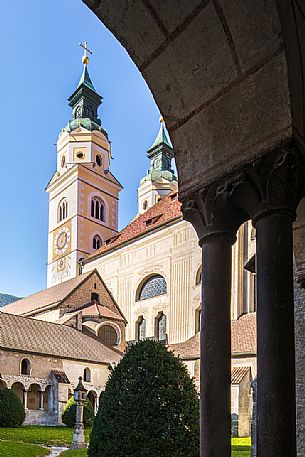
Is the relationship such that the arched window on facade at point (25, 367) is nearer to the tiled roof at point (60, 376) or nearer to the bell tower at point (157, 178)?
the tiled roof at point (60, 376)

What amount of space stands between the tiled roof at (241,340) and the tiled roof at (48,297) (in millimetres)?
11764

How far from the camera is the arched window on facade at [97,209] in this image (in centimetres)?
5241

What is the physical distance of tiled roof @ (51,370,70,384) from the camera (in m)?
29.2

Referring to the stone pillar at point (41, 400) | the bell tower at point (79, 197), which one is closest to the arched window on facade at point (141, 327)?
the stone pillar at point (41, 400)

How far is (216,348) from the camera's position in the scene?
3098mm

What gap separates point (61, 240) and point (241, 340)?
99.7 feet

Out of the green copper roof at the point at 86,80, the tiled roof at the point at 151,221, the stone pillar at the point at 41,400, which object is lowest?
the stone pillar at the point at 41,400

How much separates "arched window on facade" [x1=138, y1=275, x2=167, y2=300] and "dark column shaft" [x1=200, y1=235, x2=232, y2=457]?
34.6 metres

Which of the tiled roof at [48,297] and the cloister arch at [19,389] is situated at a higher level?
the tiled roof at [48,297]

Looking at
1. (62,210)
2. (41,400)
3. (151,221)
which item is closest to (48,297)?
(151,221)

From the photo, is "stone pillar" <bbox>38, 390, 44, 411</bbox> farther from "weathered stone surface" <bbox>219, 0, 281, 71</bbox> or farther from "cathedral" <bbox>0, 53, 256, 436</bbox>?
"weathered stone surface" <bbox>219, 0, 281, 71</bbox>

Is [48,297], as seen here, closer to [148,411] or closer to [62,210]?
[62,210]

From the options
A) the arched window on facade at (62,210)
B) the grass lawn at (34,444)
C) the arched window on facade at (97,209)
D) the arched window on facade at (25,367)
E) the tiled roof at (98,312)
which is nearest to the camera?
the grass lawn at (34,444)

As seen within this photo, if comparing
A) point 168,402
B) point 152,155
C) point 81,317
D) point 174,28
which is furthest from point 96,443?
point 152,155
